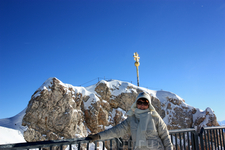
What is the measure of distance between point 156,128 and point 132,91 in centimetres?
1819

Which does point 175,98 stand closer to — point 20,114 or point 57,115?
point 57,115

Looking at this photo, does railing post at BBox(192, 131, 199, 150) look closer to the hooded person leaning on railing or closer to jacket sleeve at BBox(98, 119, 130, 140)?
the hooded person leaning on railing

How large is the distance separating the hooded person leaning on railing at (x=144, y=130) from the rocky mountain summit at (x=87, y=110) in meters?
12.2

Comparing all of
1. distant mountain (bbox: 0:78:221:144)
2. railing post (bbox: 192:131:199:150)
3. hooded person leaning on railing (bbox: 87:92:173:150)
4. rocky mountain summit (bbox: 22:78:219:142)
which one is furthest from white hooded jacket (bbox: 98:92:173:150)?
rocky mountain summit (bbox: 22:78:219:142)

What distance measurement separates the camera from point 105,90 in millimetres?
19734

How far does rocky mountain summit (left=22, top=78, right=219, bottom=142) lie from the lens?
13898mm

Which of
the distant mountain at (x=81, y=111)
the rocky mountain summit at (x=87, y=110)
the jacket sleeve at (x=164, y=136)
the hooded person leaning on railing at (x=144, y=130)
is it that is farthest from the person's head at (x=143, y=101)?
the rocky mountain summit at (x=87, y=110)

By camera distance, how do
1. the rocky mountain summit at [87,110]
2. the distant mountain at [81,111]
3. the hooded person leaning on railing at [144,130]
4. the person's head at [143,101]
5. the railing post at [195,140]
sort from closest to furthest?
the hooded person leaning on railing at [144,130], the person's head at [143,101], the railing post at [195,140], the distant mountain at [81,111], the rocky mountain summit at [87,110]

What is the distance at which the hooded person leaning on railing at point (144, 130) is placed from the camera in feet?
7.97

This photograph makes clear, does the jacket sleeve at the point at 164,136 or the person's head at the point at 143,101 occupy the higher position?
Answer: the person's head at the point at 143,101

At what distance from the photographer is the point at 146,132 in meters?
2.48

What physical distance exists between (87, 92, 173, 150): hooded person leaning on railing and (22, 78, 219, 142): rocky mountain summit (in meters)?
12.2

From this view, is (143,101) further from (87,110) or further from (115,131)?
(87,110)

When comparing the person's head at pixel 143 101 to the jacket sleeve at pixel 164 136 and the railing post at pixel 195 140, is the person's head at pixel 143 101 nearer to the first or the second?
the jacket sleeve at pixel 164 136
